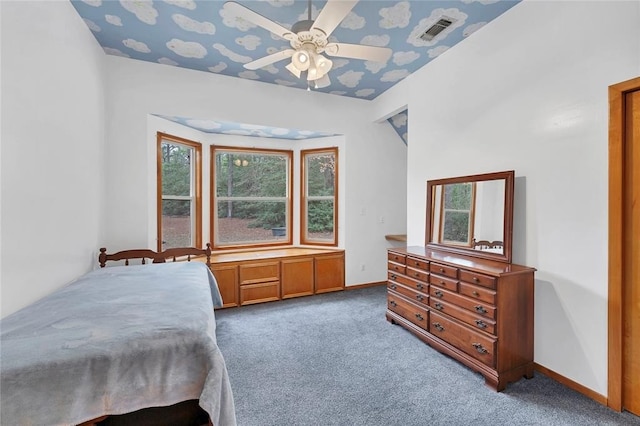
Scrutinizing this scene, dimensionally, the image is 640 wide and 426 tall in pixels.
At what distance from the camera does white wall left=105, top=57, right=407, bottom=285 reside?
3.03 metres

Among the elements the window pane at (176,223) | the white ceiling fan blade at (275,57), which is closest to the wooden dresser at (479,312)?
the white ceiling fan blade at (275,57)

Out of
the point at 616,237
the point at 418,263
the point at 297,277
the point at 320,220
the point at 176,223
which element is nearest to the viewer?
the point at 616,237

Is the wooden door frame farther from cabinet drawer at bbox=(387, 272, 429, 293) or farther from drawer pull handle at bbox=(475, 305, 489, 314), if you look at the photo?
cabinet drawer at bbox=(387, 272, 429, 293)

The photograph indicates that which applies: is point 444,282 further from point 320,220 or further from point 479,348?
point 320,220

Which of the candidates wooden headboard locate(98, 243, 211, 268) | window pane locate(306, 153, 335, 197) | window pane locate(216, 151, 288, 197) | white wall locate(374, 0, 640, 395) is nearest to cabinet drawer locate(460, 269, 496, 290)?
white wall locate(374, 0, 640, 395)

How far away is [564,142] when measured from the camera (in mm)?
1988

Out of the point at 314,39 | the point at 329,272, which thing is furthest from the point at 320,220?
the point at 314,39

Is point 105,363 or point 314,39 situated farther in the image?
point 314,39

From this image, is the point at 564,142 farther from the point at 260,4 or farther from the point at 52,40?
the point at 52,40

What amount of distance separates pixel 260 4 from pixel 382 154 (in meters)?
2.82

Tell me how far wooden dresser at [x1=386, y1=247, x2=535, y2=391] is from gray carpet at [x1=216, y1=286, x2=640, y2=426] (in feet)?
0.42

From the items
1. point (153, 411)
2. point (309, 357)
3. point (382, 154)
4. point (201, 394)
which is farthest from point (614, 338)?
point (382, 154)

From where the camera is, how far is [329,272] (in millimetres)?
4160

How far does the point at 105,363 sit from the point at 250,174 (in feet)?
11.4
